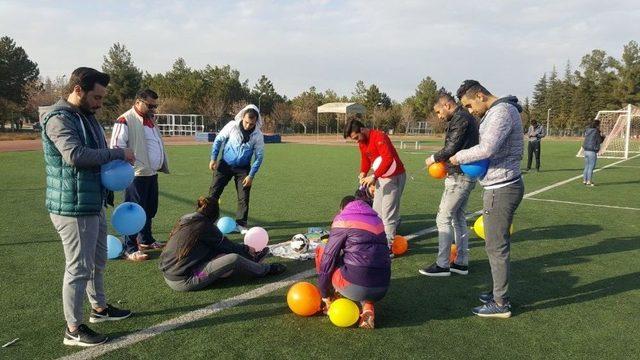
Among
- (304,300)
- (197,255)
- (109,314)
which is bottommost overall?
(109,314)

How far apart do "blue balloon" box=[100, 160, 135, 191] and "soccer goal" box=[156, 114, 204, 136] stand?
179 feet

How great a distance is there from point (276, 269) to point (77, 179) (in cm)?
265

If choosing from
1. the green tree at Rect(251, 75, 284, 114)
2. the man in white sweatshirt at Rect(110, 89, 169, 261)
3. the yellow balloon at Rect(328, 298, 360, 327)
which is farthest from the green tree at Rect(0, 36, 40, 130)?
the yellow balloon at Rect(328, 298, 360, 327)

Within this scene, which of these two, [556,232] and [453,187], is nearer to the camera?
[453,187]

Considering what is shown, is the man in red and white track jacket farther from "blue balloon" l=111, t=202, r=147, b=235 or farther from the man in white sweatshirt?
"blue balloon" l=111, t=202, r=147, b=235

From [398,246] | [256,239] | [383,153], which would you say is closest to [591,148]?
[398,246]

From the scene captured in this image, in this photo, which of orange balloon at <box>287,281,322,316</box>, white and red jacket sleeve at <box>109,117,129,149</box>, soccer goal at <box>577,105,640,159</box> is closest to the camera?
orange balloon at <box>287,281,322,316</box>

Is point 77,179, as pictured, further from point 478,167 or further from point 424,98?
point 424,98

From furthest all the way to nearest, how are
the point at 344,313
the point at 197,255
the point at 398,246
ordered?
the point at 398,246 → the point at 197,255 → the point at 344,313

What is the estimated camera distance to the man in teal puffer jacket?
3.34 meters

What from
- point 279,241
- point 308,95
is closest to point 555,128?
point 308,95

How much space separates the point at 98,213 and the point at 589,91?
90006 mm

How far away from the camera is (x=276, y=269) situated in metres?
5.42

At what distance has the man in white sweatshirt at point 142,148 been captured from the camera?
18.9ft
